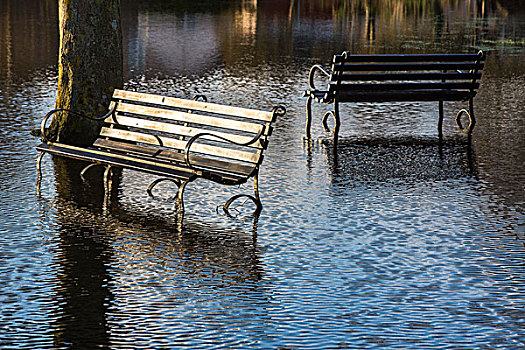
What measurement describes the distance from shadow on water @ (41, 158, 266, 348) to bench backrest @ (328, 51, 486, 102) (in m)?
3.98

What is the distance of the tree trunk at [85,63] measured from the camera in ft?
35.3

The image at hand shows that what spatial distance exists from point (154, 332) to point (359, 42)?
67.4 ft

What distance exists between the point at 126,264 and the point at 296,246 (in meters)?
1.36

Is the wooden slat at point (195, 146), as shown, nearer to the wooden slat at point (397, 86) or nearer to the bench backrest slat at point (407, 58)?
the bench backrest slat at point (407, 58)

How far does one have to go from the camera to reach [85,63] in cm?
1080

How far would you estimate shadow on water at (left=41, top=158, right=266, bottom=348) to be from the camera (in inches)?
223

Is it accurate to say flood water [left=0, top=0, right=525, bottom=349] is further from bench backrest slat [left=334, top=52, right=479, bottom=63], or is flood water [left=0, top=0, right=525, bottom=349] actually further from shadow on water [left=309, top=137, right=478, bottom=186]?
bench backrest slat [left=334, top=52, right=479, bottom=63]

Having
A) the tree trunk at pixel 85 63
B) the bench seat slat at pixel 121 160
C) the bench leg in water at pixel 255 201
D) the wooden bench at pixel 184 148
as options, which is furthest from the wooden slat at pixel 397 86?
the bench seat slat at pixel 121 160

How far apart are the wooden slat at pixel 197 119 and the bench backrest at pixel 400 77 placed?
121 inches

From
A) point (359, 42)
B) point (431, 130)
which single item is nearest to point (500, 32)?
point (359, 42)

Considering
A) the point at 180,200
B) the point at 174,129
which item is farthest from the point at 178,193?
the point at 174,129

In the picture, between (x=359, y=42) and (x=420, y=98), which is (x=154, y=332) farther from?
(x=359, y=42)

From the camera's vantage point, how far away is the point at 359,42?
25234 millimetres

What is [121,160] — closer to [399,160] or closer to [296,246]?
[296,246]
